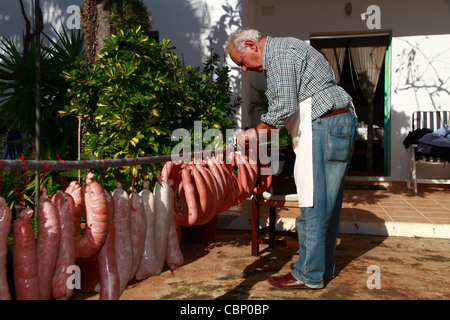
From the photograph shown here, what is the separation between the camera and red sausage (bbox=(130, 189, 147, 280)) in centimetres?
186

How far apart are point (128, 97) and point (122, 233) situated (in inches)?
77.3

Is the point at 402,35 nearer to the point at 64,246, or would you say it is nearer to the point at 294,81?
the point at 294,81

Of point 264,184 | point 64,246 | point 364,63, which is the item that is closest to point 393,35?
point 364,63

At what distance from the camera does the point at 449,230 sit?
492 centimetres

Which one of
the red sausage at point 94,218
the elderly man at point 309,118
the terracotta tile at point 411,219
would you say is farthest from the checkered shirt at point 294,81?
the terracotta tile at point 411,219

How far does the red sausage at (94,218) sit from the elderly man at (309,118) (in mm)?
1463

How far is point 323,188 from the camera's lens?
3.08m

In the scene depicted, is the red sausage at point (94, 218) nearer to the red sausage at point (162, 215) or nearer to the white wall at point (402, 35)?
the red sausage at point (162, 215)

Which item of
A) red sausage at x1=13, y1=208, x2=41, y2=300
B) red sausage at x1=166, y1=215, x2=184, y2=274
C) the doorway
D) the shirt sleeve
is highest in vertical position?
the doorway

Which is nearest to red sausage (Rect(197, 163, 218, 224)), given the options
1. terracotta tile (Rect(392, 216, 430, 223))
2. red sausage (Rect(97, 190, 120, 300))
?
red sausage (Rect(97, 190, 120, 300))

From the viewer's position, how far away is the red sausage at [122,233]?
70.0 inches

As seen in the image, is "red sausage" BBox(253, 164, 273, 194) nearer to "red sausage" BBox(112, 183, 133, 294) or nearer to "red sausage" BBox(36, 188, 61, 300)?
"red sausage" BBox(112, 183, 133, 294)

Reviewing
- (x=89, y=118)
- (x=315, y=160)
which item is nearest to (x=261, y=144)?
(x=315, y=160)

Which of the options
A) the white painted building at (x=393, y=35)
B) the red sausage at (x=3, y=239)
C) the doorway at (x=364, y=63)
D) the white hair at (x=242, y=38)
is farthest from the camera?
the doorway at (x=364, y=63)
